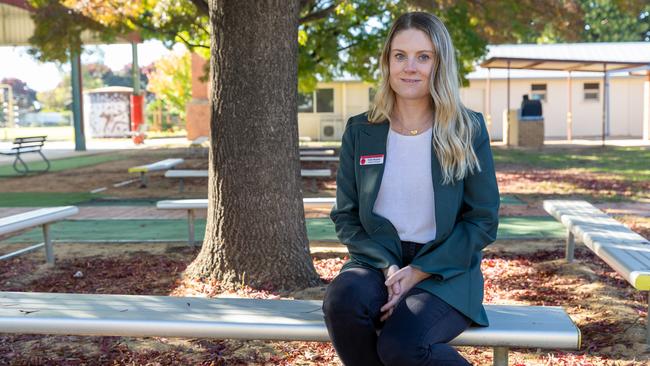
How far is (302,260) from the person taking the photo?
5.36 metres

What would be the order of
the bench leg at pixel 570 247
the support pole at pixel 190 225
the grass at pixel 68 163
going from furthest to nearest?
the grass at pixel 68 163
the support pole at pixel 190 225
the bench leg at pixel 570 247

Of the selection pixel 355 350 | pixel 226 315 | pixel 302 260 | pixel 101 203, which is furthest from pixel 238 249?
pixel 101 203

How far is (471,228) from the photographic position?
3.03 m

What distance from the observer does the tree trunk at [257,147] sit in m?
5.12

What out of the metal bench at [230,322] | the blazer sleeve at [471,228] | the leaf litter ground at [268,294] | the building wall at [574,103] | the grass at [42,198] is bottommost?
the leaf litter ground at [268,294]

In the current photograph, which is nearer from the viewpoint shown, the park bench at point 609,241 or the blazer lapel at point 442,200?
the blazer lapel at point 442,200

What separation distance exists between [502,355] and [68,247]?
17.9 feet

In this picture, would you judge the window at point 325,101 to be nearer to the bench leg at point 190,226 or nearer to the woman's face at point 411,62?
the bench leg at point 190,226

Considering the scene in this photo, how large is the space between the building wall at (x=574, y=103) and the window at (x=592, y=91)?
16 cm

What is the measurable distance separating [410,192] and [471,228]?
0.98 feet

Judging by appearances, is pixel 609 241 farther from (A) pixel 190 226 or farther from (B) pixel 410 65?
(A) pixel 190 226

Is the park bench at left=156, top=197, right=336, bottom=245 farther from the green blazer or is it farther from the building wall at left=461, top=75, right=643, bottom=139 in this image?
the building wall at left=461, top=75, right=643, bottom=139

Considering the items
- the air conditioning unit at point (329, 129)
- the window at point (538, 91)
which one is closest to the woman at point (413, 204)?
the air conditioning unit at point (329, 129)

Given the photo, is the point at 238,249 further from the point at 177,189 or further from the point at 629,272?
the point at 177,189
